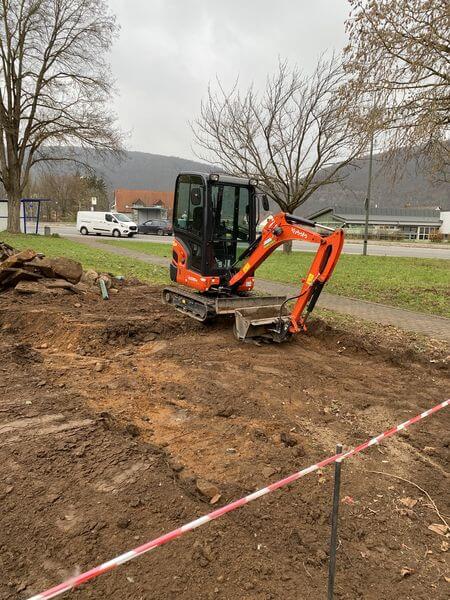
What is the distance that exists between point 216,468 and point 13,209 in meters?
28.9

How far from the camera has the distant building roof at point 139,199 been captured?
270 feet

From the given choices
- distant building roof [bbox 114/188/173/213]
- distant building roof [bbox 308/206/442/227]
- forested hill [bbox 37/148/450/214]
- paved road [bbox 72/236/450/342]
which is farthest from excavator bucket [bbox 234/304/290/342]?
distant building roof [bbox 114/188/173/213]

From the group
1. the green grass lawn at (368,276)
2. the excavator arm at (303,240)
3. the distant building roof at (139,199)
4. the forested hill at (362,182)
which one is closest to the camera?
the excavator arm at (303,240)

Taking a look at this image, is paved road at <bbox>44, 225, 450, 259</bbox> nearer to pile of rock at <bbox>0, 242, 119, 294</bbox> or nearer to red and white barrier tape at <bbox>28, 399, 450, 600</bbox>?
pile of rock at <bbox>0, 242, 119, 294</bbox>

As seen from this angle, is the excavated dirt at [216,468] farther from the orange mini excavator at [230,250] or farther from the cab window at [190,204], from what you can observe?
the cab window at [190,204]

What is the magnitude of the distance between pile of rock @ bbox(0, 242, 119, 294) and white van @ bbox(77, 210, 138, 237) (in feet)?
85.3

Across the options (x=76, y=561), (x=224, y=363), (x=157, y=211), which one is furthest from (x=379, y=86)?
(x=157, y=211)

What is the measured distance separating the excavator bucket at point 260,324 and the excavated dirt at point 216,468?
→ 251mm

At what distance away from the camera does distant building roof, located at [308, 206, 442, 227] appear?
78625 mm

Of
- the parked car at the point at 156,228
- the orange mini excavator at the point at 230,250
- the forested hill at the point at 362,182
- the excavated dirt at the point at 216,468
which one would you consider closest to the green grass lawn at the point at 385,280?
the forested hill at the point at 362,182

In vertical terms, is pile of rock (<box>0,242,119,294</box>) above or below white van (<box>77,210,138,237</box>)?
below

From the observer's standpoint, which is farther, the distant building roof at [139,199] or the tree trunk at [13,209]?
the distant building roof at [139,199]

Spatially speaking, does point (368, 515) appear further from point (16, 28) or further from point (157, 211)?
point (157, 211)

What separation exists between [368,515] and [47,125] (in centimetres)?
2986
